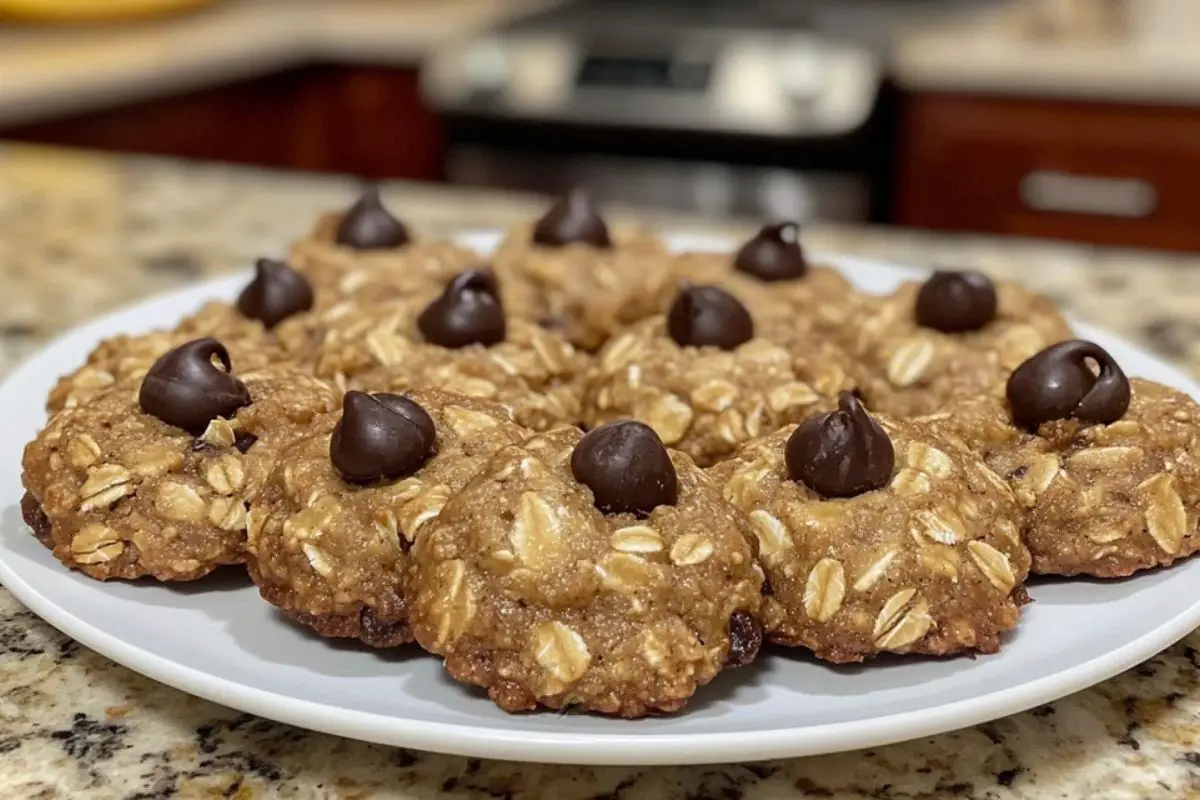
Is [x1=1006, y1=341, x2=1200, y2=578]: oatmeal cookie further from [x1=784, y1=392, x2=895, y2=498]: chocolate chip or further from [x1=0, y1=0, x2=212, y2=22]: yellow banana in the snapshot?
[x1=0, y1=0, x2=212, y2=22]: yellow banana

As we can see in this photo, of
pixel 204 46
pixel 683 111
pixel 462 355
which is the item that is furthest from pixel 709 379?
pixel 204 46

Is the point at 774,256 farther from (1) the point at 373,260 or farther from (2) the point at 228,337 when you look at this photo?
(2) the point at 228,337

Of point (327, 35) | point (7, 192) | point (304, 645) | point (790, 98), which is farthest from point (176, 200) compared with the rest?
point (304, 645)

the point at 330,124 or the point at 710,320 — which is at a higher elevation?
the point at 710,320

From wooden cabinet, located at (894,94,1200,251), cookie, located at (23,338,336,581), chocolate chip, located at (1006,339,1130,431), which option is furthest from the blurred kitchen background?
cookie, located at (23,338,336,581)

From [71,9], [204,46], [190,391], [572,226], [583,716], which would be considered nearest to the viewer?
[583,716]

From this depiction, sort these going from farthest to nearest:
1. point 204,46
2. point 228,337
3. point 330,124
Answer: point 330,124 → point 204,46 → point 228,337

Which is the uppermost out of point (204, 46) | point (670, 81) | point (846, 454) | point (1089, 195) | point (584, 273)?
point (846, 454)
